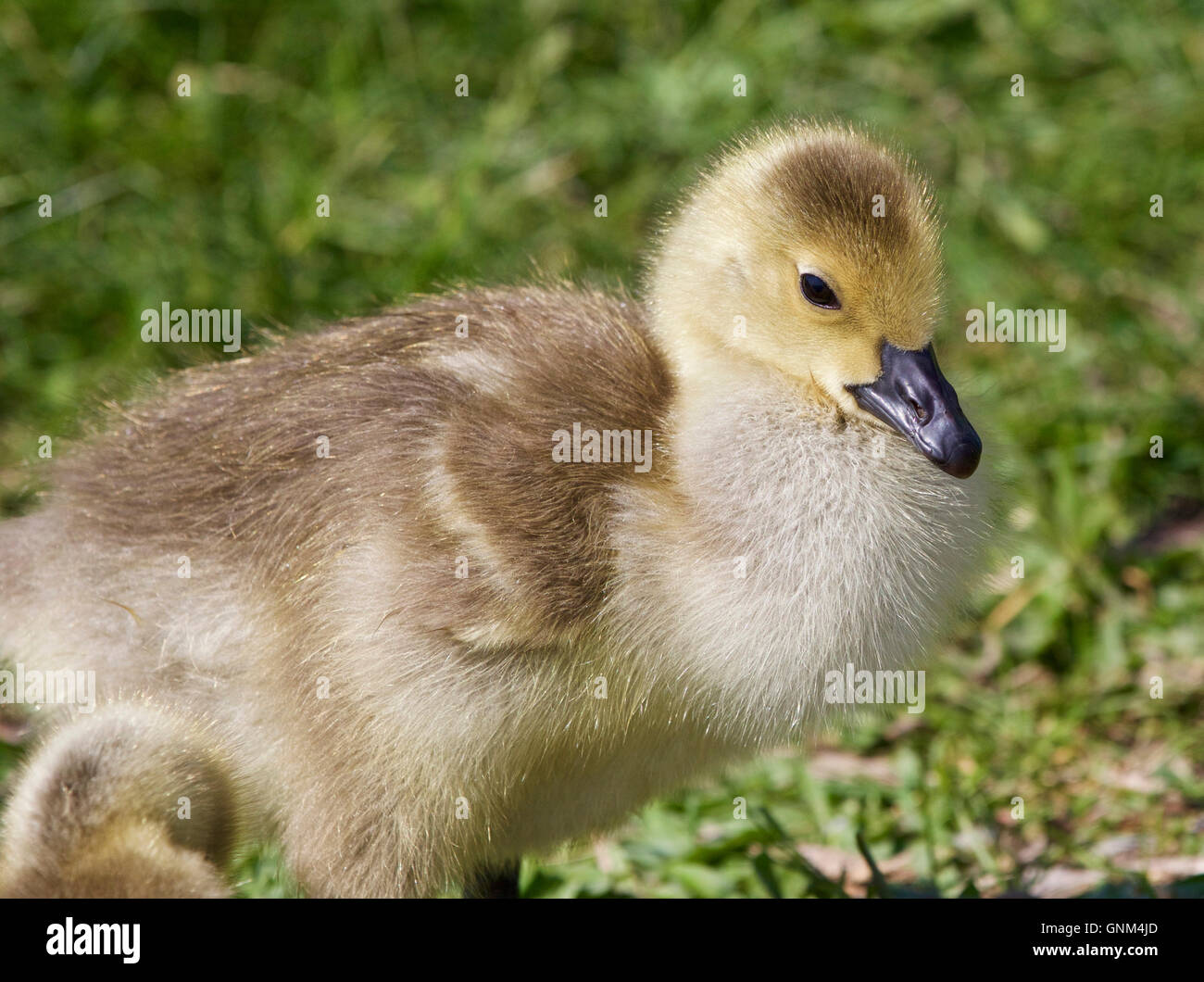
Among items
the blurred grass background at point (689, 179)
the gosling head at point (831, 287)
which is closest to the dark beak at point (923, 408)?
the gosling head at point (831, 287)

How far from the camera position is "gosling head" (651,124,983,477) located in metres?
2.00

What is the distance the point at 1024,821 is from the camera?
261 cm

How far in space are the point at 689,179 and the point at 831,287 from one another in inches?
28.6

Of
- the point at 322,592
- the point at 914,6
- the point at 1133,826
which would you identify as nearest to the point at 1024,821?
the point at 1133,826

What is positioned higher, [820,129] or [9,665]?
[820,129]

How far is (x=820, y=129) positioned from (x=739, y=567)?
2.27 ft

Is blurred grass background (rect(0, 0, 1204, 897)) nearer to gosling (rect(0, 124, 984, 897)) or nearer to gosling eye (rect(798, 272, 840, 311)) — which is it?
gosling (rect(0, 124, 984, 897))

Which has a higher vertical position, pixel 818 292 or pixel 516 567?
pixel 818 292

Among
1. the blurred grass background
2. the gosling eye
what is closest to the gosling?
the gosling eye

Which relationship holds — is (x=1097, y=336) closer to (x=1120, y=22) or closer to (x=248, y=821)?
(x=1120, y=22)

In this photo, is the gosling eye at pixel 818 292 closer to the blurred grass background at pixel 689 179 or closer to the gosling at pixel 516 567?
the gosling at pixel 516 567

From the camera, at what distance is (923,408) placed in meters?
1.96

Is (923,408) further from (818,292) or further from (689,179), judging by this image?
(689,179)

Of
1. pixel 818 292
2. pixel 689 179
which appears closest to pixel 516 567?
pixel 818 292
